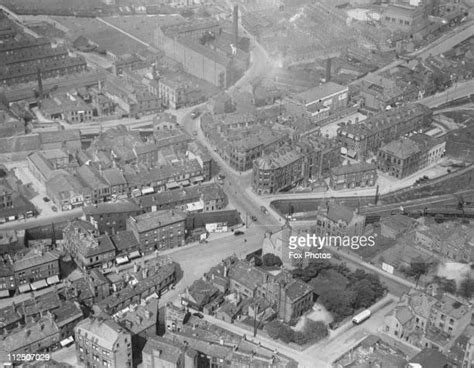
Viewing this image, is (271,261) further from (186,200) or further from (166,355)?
(166,355)

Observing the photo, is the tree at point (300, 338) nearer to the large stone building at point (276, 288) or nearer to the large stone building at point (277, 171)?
the large stone building at point (276, 288)

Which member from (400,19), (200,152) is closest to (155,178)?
(200,152)

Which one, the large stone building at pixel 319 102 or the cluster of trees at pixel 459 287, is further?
the large stone building at pixel 319 102

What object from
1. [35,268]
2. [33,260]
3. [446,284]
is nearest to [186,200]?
[33,260]

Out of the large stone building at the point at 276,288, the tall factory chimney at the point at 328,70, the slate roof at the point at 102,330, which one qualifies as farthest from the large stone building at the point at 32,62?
the slate roof at the point at 102,330

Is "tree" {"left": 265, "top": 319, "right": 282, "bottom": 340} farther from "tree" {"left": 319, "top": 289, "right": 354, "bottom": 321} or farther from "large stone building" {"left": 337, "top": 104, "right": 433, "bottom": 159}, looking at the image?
"large stone building" {"left": 337, "top": 104, "right": 433, "bottom": 159}

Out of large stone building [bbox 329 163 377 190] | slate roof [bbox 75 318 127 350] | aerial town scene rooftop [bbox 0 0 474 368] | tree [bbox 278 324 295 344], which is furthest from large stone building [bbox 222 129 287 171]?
slate roof [bbox 75 318 127 350]
